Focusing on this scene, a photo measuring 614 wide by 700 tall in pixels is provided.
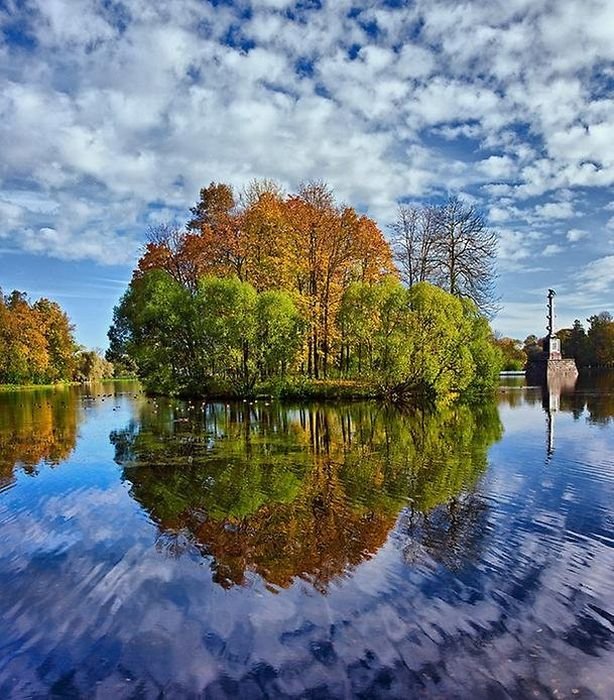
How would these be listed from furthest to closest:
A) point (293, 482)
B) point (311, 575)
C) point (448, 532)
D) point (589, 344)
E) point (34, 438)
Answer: point (589, 344), point (34, 438), point (293, 482), point (448, 532), point (311, 575)

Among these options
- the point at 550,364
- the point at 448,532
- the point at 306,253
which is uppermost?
the point at 306,253

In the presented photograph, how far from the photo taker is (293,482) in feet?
41.4

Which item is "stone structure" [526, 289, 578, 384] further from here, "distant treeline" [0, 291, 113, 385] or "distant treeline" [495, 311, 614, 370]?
"distant treeline" [0, 291, 113, 385]

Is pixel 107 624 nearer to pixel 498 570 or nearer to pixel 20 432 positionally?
pixel 498 570

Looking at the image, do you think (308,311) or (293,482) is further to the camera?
(308,311)

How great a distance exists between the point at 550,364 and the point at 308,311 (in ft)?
140

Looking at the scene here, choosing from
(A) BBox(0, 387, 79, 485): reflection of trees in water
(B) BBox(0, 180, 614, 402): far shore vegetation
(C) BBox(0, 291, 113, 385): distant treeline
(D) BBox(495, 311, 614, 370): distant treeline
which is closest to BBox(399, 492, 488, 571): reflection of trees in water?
(A) BBox(0, 387, 79, 485): reflection of trees in water

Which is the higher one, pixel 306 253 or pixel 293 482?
pixel 306 253

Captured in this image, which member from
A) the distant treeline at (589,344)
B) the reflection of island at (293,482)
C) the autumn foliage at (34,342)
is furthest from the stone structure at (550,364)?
the autumn foliage at (34,342)

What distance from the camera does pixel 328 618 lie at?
247 inches

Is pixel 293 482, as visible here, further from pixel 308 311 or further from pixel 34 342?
pixel 34 342

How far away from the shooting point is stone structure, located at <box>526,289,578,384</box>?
66062 millimetres

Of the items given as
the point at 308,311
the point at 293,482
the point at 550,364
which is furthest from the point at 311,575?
the point at 550,364

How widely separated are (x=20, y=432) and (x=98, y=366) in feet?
302
